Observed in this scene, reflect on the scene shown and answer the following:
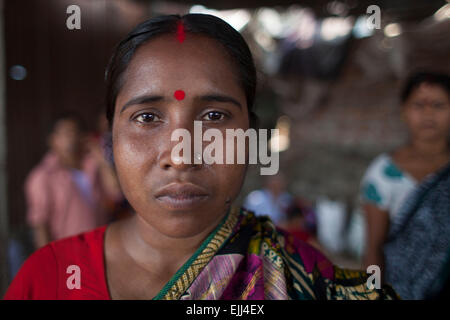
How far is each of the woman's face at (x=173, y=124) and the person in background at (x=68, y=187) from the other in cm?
221

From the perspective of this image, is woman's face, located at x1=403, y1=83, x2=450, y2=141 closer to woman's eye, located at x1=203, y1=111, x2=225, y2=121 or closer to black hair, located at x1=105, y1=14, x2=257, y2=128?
black hair, located at x1=105, y1=14, x2=257, y2=128

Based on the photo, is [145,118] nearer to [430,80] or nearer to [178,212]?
[178,212]

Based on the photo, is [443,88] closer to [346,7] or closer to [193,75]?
[193,75]

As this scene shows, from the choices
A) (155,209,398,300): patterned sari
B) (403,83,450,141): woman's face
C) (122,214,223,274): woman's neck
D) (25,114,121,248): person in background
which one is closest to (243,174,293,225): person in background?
(25,114,121,248): person in background

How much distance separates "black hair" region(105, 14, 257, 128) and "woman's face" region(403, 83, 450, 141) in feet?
4.66

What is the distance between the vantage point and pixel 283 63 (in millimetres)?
4652

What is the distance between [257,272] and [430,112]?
1580 millimetres

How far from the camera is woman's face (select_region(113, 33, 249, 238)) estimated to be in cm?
86

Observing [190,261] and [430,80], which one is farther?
[430,80]

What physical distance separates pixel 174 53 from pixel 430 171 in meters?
1.75

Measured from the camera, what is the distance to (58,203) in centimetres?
288

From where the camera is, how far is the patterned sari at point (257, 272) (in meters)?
0.95

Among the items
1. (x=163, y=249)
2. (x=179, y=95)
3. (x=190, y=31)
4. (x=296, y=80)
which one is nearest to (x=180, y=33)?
(x=190, y=31)

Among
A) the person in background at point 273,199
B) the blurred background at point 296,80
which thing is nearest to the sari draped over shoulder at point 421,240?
Answer: the blurred background at point 296,80
